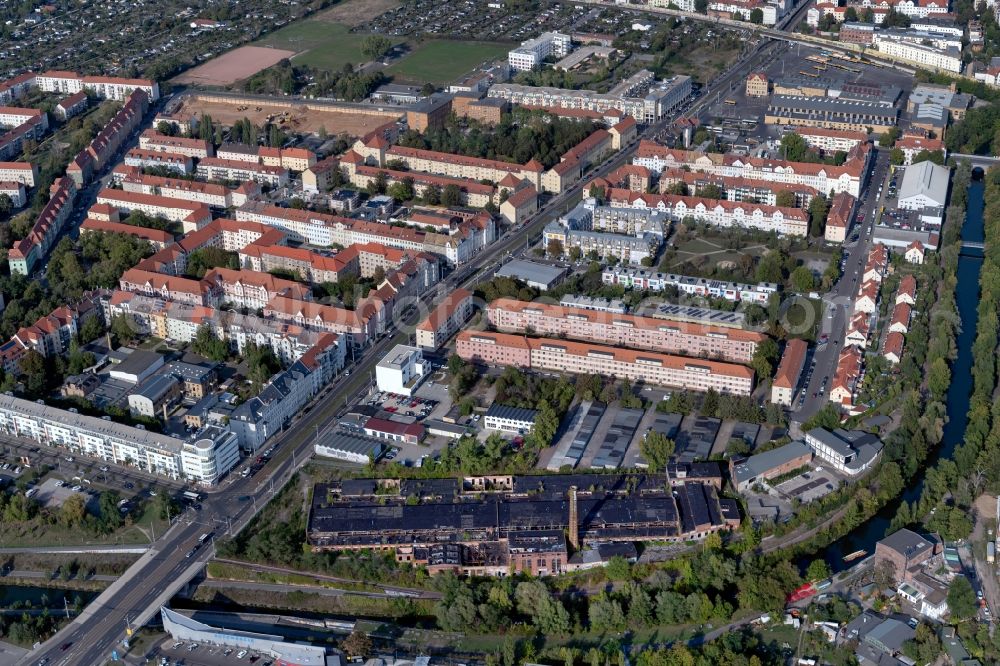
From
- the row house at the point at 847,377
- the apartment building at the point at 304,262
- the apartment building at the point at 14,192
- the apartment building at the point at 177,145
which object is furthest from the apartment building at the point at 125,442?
the apartment building at the point at 177,145

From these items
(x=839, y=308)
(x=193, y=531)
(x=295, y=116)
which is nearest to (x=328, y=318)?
(x=193, y=531)

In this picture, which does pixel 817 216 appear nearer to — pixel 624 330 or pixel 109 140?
pixel 624 330

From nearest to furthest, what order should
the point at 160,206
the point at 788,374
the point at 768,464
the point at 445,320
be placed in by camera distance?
the point at 768,464
the point at 788,374
the point at 445,320
the point at 160,206

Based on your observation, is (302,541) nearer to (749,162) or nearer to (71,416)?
(71,416)

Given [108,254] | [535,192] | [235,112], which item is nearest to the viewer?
[108,254]

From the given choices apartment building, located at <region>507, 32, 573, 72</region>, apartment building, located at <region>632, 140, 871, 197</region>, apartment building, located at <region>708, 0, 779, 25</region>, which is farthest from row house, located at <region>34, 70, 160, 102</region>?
apartment building, located at <region>708, 0, 779, 25</region>

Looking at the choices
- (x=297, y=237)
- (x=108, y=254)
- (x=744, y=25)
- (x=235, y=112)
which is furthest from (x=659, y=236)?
(x=744, y=25)

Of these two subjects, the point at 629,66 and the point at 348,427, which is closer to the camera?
the point at 348,427
